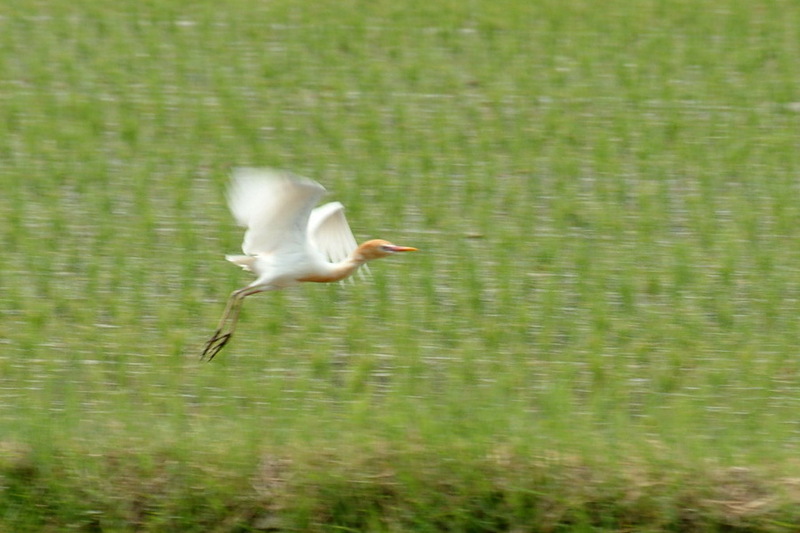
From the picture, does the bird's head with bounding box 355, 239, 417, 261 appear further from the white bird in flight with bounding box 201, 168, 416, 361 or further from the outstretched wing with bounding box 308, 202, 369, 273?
the outstretched wing with bounding box 308, 202, 369, 273

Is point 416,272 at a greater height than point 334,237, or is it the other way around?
point 334,237

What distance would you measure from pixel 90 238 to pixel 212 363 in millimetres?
1377

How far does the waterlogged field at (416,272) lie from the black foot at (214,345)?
0.24 feet

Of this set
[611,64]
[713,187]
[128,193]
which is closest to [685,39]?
[611,64]

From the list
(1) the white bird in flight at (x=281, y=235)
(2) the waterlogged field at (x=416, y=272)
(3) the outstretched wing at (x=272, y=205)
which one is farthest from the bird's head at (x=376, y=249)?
(2) the waterlogged field at (x=416, y=272)

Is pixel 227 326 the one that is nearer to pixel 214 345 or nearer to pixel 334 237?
pixel 214 345

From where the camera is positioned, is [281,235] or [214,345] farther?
[214,345]

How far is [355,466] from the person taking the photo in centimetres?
408

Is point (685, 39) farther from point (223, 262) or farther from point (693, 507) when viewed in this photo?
point (693, 507)

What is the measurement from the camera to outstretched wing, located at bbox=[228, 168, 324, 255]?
4.00m

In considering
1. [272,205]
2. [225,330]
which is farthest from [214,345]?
[272,205]

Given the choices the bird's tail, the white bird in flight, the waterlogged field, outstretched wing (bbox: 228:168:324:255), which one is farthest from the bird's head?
the waterlogged field

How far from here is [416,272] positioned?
5461 mm

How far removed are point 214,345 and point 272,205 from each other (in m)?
0.86
